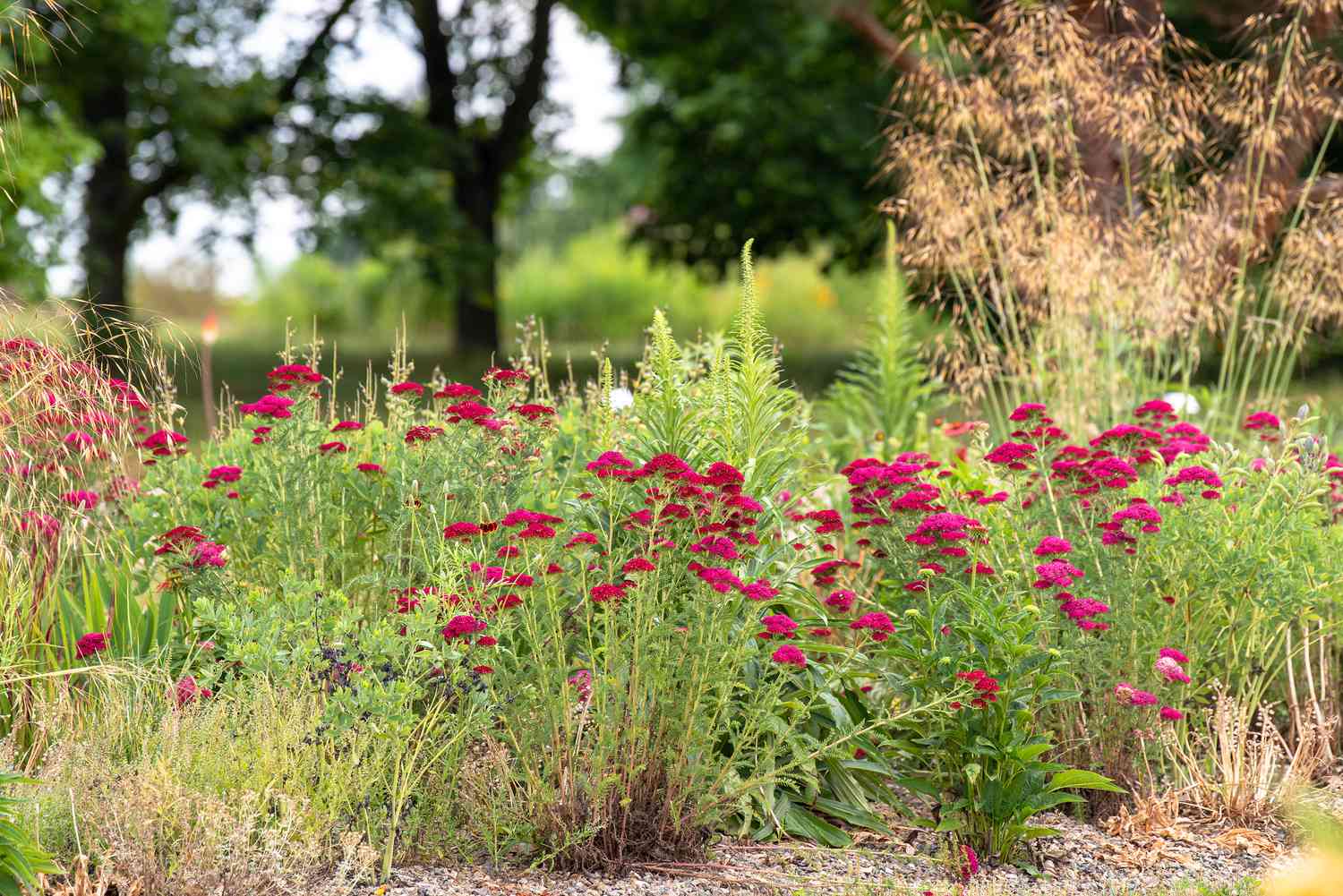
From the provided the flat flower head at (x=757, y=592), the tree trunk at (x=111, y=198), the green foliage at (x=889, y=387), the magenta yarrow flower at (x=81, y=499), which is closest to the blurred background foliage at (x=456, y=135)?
the tree trunk at (x=111, y=198)

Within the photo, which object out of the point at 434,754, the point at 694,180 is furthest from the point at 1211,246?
the point at 694,180

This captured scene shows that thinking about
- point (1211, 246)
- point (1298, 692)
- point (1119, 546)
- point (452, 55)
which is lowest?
point (1298, 692)

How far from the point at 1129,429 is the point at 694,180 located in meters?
11.2

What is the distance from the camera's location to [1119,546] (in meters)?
3.67

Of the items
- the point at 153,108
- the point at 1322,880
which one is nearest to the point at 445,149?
the point at 153,108

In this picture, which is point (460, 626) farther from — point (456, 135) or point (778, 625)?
point (456, 135)

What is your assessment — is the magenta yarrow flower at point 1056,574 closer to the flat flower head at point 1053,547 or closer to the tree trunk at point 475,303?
the flat flower head at point 1053,547

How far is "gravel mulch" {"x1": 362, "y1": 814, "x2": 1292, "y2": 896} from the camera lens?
3.13 meters

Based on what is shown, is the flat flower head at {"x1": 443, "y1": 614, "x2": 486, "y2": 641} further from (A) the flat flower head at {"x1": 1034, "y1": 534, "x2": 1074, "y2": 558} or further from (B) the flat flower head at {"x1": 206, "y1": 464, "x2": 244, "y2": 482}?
(A) the flat flower head at {"x1": 1034, "y1": 534, "x2": 1074, "y2": 558}

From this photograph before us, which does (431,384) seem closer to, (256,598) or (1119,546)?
(256,598)

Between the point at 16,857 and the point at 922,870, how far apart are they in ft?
7.03

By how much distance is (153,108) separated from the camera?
41.8 ft

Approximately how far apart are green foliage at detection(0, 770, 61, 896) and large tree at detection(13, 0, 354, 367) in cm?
891

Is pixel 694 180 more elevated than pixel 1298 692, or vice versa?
pixel 694 180
